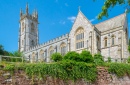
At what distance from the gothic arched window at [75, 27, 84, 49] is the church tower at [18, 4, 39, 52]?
24781mm

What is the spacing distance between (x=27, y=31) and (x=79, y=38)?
27.1 meters

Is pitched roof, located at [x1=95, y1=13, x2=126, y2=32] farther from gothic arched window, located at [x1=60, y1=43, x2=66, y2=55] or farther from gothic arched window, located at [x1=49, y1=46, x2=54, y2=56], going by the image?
gothic arched window, located at [x1=49, y1=46, x2=54, y2=56]

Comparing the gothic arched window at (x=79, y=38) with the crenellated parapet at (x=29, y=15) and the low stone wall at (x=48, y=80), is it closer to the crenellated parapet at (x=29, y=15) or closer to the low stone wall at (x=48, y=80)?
the low stone wall at (x=48, y=80)

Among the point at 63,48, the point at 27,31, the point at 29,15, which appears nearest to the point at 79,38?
the point at 63,48

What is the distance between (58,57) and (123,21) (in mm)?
17371

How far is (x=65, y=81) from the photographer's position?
50.7 feet

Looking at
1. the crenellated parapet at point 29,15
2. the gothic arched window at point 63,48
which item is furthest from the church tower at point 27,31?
the gothic arched window at point 63,48

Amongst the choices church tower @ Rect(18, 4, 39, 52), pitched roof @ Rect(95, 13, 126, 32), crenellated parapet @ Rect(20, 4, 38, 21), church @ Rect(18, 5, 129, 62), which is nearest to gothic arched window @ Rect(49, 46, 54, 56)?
church @ Rect(18, 5, 129, 62)

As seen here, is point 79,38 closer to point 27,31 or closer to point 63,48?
point 63,48

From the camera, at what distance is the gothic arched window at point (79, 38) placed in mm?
37031

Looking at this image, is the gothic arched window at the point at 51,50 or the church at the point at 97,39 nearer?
the church at the point at 97,39

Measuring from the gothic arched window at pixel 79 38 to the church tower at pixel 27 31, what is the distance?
24781mm

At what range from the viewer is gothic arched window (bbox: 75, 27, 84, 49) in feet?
121

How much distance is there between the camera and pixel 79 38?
123 ft
